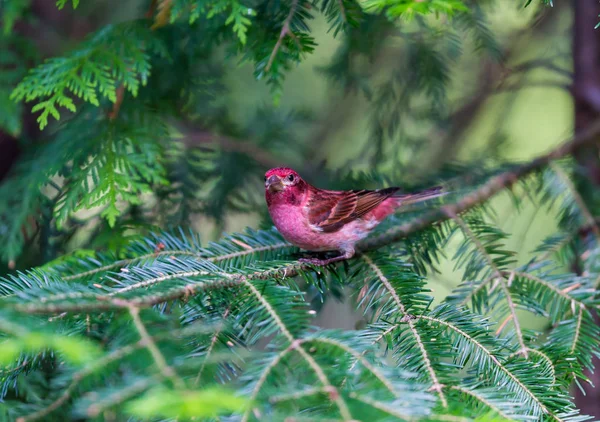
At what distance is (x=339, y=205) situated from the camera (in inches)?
128

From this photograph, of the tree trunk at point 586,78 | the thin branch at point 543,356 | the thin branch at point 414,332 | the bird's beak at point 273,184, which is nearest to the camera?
the thin branch at point 414,332

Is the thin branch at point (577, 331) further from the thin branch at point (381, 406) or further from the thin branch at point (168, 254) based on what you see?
the thin branch at point (168, 254)

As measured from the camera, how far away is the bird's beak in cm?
302

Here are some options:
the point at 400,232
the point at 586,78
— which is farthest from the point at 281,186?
the point at 586,78

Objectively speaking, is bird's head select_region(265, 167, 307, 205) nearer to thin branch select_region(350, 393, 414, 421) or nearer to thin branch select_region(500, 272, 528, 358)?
thin branch select_region(500, 272, 528, 358)

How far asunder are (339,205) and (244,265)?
2.82 ft

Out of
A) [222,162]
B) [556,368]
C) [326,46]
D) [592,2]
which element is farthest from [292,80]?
[556,368]

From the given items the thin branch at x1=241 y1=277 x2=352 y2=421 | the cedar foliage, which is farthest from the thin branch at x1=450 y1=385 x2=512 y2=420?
the thin branch at x1=241 y1=277 x2=352 y2=421

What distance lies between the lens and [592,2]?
3578 mm

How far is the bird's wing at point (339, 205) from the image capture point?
3.06 m

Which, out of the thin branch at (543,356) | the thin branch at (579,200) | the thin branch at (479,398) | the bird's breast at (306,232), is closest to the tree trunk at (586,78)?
the thin branch at (579,200)

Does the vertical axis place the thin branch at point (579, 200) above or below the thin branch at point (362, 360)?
above

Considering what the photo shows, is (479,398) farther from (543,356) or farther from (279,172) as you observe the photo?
(279,172)

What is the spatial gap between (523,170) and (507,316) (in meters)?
1.16
